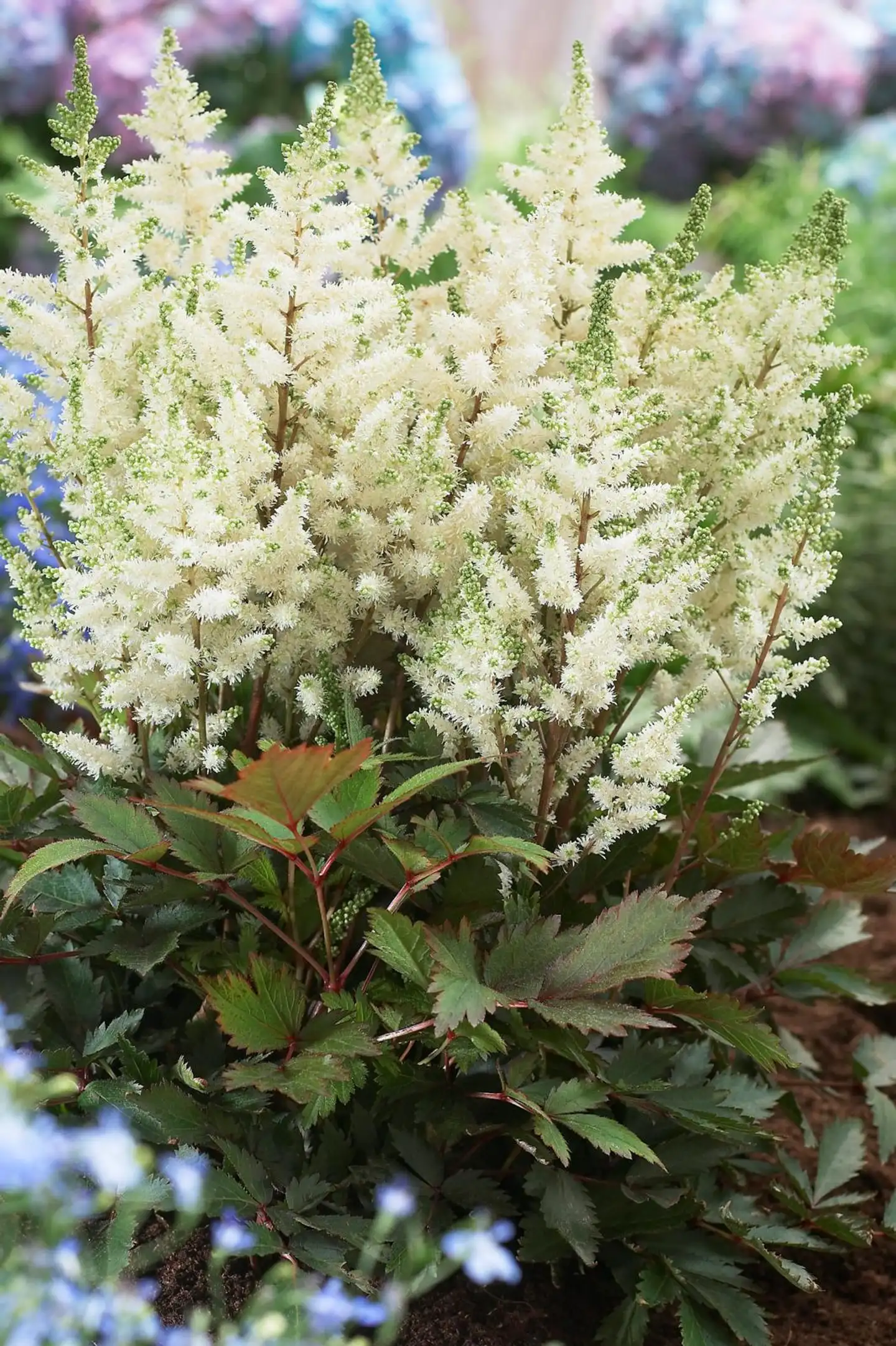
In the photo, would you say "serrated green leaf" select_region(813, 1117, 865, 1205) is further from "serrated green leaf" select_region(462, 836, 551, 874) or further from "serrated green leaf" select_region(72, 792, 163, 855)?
"serrated green leaf" select_region(72, 792, 163, 855)

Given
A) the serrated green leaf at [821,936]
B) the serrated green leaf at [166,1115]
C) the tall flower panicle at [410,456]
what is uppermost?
the tall flower panicle at [410,456]

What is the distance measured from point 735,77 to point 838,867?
3899 millimetres

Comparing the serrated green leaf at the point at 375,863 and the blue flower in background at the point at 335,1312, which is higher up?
the serrated green leaf at the point at 375,863

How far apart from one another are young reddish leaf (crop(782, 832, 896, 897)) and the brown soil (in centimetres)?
26

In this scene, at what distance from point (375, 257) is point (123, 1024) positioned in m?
0.69

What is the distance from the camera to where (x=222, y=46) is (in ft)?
12.7

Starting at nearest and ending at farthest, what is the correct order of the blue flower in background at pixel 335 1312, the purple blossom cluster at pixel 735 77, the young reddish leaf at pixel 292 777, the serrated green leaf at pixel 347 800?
the blue flower in background at pixel 335 1312
the young reddish leaf at pixel 292 777
the serrated green leaf at pixel 347 800
the purple blossom cluster at pixel 735 77

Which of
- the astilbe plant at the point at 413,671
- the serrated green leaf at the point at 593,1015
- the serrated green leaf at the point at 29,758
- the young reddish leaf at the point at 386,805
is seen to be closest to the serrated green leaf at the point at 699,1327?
the astilbe plant at the point at 413,671

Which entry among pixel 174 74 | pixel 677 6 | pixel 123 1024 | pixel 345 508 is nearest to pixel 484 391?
pixel 345 508

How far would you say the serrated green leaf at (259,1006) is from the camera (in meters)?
0.98

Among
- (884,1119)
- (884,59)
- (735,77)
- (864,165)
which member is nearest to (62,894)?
(884,1119)

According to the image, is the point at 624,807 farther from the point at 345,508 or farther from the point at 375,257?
the point at 375,257

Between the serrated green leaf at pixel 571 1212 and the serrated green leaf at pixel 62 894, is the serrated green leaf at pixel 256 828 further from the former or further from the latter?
the serrated green leaf at pixel 571 1212

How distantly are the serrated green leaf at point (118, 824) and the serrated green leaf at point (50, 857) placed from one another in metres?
0.02
